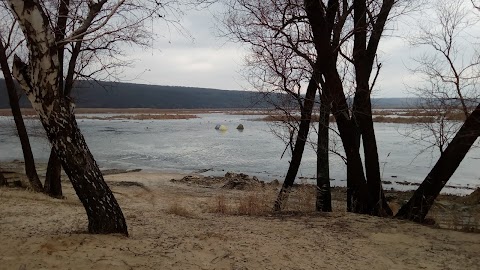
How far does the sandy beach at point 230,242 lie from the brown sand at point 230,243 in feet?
0.04

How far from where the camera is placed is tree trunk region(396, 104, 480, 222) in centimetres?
757

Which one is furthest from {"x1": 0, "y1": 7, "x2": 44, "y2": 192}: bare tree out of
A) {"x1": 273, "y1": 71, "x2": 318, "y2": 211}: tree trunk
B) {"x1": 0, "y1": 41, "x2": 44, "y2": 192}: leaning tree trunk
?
{"x1": 273, "y1": 71, "x2": 318, "y2": 211}: tree trunk

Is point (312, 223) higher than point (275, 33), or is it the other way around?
point (275, 33)

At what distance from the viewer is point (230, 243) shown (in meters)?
Answer: 5.71

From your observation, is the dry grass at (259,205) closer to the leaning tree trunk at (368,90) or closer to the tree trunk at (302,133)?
the tree trunk at (302,133)

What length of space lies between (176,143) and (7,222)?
33.0 metres

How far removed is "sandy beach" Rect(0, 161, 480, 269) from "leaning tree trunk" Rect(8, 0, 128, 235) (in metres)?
0.42

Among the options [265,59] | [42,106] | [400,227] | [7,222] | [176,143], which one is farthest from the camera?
[176,143]

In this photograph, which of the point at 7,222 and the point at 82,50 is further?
the point at 82,50

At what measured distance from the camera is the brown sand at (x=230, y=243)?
15.4 ft

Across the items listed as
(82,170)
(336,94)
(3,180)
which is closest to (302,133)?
(336,94)

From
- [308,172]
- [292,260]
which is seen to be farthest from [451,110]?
[308,172]

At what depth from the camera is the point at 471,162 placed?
24828 millimetres

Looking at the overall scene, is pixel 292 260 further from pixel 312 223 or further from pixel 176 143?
pixel 176 143
